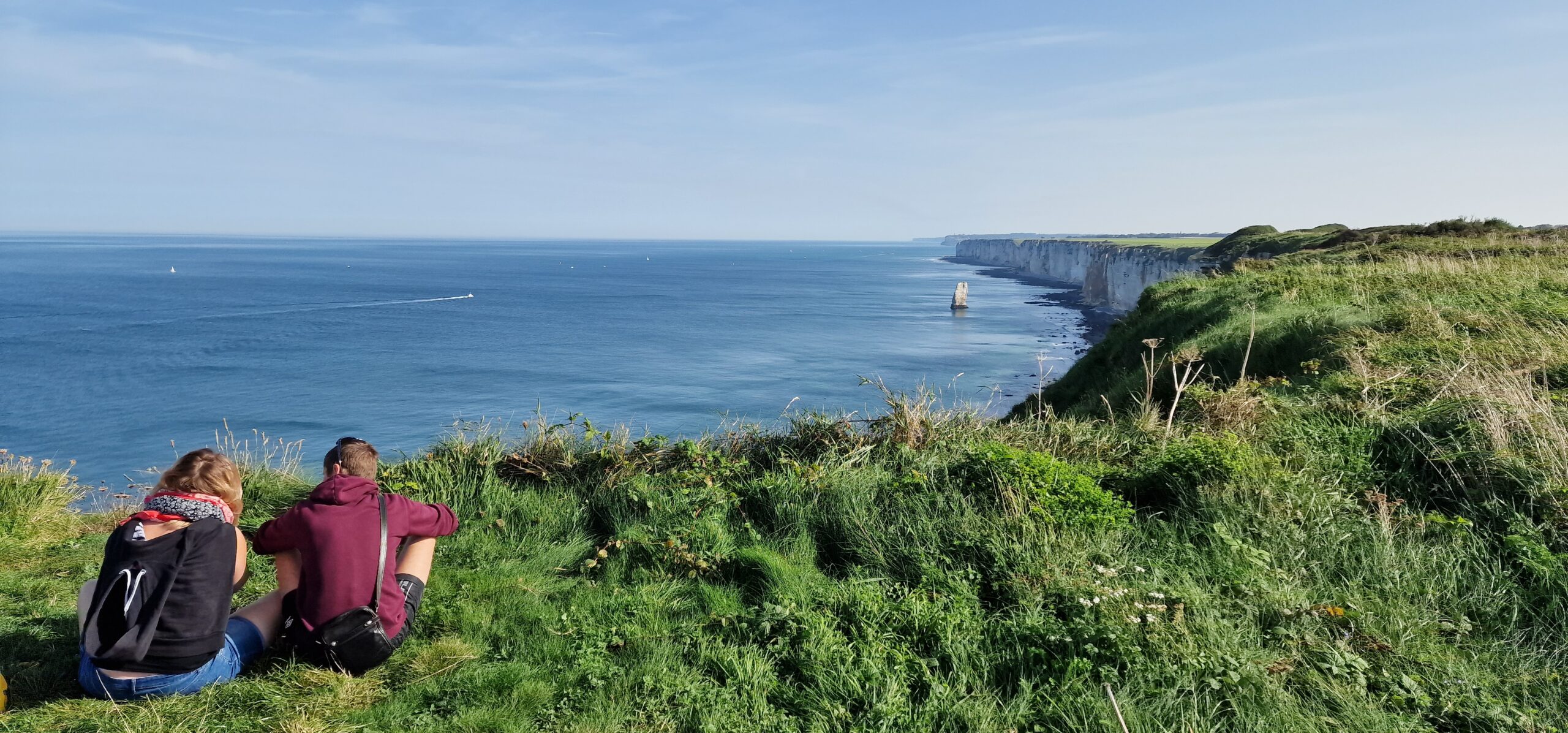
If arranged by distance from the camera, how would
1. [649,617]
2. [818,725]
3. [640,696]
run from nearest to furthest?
[818,725]
[640,696]
[649,617]

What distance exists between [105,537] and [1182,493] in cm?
874

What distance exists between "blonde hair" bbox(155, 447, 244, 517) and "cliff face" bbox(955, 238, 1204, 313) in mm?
34480

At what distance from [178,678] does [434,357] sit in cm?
5672

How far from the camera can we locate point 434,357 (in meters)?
56.7

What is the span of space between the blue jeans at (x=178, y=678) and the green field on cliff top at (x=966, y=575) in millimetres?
86

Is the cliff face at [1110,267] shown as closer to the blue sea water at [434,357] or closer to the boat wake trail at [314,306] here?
the blue sea water at [434,357]

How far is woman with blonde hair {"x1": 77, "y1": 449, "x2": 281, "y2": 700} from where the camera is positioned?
153 inches

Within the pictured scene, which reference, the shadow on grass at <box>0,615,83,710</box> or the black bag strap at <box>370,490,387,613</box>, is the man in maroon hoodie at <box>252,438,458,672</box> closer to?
the black bag strap at <box>370,490,387,613</box>

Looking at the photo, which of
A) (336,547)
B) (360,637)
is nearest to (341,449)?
(336,547)

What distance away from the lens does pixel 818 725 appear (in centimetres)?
389

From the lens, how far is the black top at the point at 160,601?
387 cm

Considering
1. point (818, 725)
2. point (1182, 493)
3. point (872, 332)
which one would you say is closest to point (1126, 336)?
point (1182, 493)

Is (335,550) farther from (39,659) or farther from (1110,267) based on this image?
(1110,267)

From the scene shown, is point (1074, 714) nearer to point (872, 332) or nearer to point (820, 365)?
point (820, 365)
